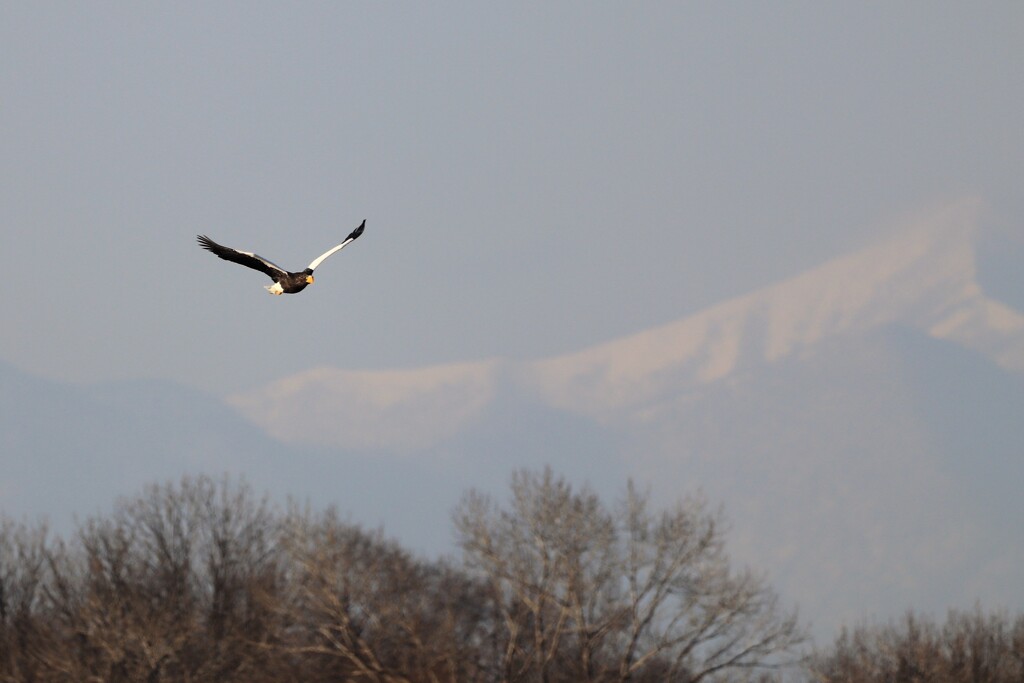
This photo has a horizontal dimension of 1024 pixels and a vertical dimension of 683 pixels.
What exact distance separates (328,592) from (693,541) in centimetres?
1262

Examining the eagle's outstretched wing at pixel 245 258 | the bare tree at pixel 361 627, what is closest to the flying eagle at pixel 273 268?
the eagle's outstretched wing at pixel 245 258

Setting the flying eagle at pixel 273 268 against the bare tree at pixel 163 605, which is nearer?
the flying eagle at pixel 273 268

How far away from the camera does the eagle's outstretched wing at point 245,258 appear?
1763 centimetres

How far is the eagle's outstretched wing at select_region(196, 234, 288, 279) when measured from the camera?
1763 centimetres

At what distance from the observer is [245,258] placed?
17766mm

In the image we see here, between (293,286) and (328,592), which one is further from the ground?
(328,592)

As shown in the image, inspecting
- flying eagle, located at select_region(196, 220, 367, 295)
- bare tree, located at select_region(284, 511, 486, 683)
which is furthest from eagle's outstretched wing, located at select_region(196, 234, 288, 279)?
bare tree, located at select_region(284, 511, 486, 683)

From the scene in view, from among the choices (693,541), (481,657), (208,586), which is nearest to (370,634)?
(481,657)

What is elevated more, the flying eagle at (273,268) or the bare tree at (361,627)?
the bare tree at (361,627)

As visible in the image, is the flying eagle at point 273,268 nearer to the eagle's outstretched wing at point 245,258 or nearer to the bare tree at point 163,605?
the eagle's outstretched wing at point 245,258

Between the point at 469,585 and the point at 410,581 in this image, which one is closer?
the point at 410,581

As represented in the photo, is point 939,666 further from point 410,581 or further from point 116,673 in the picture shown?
point 116,673

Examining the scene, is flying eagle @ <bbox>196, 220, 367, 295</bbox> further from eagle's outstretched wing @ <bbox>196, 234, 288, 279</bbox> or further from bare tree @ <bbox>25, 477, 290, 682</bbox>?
bare tree @ <bbox>25, 477, 290, 682</bbox>

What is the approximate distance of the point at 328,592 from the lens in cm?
5219
